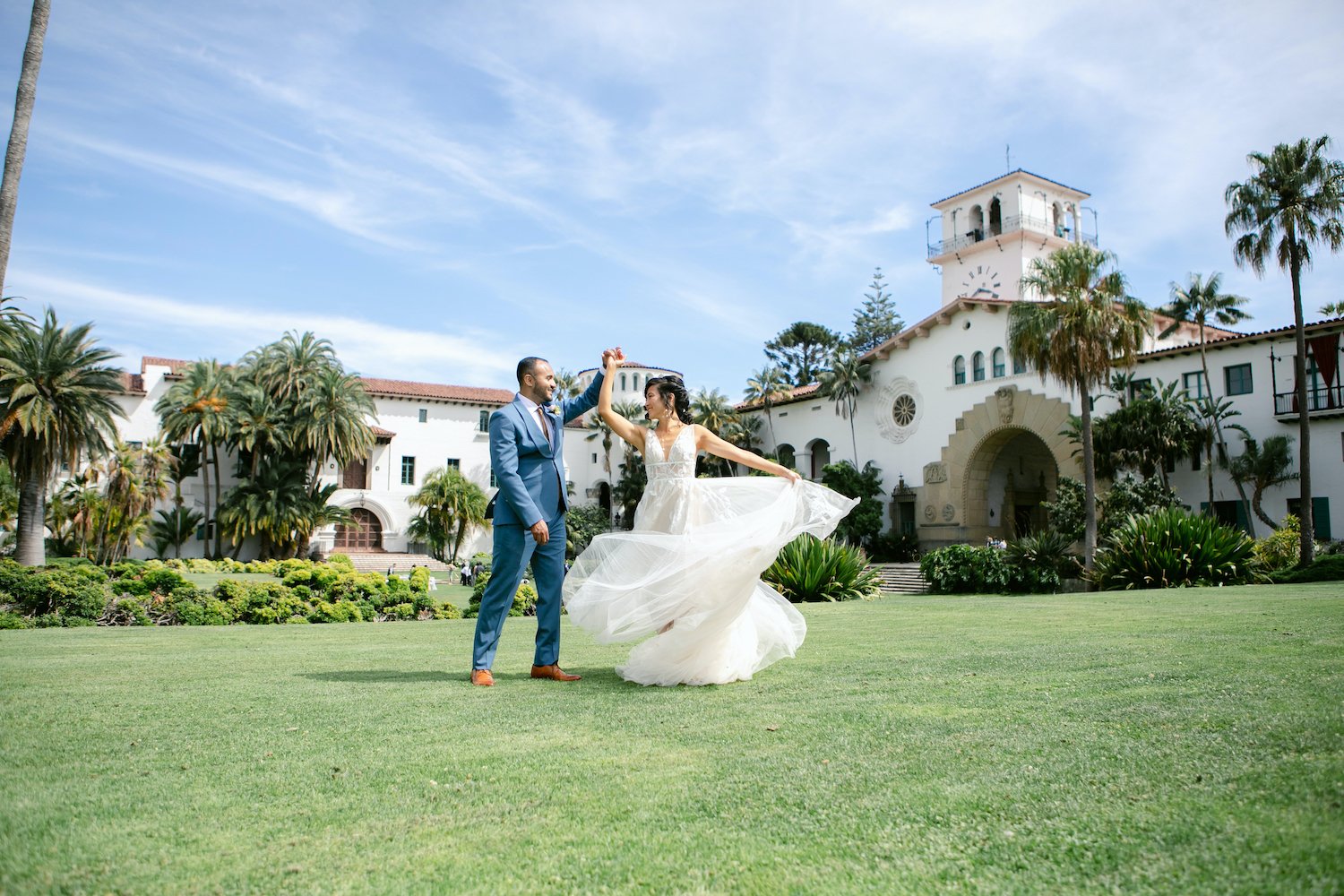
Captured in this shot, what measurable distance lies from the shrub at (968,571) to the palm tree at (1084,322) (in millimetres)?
3803

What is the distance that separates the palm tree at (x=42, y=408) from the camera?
27141mm

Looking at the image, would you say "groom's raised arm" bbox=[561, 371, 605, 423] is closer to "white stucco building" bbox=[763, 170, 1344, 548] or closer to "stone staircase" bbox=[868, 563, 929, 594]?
"stone staircase" bbox=[868, 563, 929, 594]

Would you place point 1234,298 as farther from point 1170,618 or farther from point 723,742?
point 723,742

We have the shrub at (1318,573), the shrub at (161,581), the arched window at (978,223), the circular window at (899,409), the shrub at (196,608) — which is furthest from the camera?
the arched window at (978,223)

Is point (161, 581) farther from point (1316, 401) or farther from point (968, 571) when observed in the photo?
point (1316, 401)

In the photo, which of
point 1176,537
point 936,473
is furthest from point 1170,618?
point 936,473

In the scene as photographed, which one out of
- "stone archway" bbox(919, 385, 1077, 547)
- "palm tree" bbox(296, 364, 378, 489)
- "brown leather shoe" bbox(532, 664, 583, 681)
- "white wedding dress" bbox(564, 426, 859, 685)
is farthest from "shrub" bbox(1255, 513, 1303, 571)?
"palm tree" bbox(296, 364, 378, 489)

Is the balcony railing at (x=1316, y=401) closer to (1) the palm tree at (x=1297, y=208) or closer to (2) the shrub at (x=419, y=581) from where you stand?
(1) the palm tree at (x=1297, y=208)

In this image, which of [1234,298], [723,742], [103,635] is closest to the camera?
[723,742]

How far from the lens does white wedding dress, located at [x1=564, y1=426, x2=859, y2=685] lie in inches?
220

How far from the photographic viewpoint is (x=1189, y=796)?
9.22 feet

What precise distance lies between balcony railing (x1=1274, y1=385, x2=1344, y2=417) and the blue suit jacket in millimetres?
31365

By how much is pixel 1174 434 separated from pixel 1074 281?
8.01 metres

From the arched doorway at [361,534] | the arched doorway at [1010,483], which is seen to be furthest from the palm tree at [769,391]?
the arched doorway at [361,534]
